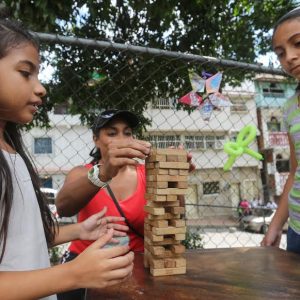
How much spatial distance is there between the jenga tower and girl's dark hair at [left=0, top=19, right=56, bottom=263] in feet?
1.32

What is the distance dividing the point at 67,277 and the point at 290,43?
1335 millimetres

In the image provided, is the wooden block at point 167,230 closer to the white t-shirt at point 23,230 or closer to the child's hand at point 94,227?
the child's hand at point 94,227

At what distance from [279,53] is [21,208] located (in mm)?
1314

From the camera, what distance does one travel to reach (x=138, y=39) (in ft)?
15.1

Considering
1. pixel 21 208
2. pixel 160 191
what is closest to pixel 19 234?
pixel 21 208

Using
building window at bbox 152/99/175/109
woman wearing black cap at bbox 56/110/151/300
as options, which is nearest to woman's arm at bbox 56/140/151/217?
woman wearing black cap at bbox 56/110/151/300

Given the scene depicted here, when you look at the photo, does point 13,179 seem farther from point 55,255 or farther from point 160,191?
point 55,255

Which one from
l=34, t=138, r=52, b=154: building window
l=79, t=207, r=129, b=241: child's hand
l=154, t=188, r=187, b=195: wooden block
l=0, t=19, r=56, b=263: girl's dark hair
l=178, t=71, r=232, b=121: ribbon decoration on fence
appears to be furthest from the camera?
l=34, t=138, r=52, b=154: building window

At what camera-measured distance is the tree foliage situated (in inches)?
122

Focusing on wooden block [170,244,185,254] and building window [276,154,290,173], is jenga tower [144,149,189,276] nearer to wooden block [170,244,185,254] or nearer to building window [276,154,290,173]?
wooden block [170,244,185,254]

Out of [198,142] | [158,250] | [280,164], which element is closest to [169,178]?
[158,250]

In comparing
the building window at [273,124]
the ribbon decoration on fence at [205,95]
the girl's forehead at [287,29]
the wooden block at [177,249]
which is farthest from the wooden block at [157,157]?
the building window at [273,124]

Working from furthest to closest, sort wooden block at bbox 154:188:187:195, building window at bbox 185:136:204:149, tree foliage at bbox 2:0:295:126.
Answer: building window at bbox 185:136:204:149, tree foliage at bbox 2:0:295:126, wooden block at bbox 154:188:187:195

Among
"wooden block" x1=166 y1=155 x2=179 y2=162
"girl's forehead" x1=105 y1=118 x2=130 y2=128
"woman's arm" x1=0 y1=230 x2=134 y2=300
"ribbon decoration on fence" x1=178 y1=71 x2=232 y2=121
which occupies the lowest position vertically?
"woman's arm" x1=0 y1=230 x2=134 y2=300
